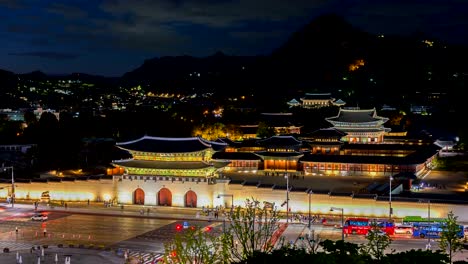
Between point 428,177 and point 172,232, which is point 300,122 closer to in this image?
point 428,177

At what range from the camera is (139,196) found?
6028 cm

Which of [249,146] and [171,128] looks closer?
[249,146]

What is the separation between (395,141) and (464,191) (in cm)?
3998

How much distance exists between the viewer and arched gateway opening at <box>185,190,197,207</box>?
58125 millimetres

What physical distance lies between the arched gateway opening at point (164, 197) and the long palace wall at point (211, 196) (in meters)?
0.29

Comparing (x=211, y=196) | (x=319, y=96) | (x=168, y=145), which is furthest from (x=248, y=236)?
(x=319, y=96)

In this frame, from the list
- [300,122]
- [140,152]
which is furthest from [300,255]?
[300,122]

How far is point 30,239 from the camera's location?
4519 centimetres

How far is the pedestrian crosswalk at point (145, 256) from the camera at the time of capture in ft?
126

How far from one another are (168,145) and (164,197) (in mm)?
5192

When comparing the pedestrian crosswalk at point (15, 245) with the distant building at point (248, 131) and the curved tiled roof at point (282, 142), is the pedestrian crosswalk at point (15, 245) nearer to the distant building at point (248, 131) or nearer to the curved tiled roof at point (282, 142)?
the curved tiled roof at point (282, 142)

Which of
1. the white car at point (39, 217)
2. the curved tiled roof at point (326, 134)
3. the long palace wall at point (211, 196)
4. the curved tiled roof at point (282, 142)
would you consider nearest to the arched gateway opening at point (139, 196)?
the long palace wall at point (211, 196)

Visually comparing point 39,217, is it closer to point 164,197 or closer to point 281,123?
point 164,197

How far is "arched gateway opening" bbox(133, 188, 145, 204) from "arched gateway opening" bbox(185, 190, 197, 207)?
4.82 m
